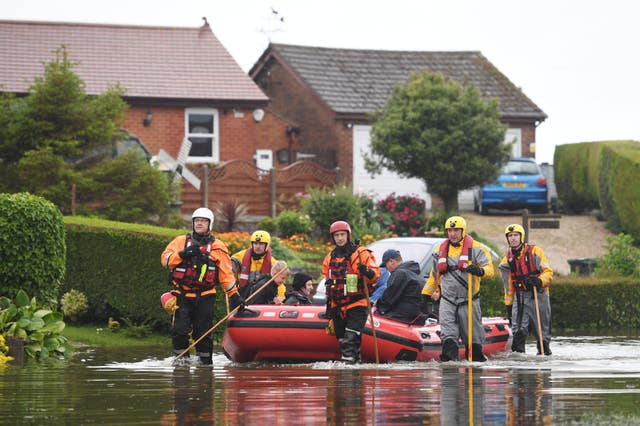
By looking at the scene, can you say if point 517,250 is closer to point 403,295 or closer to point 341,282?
point 403,295

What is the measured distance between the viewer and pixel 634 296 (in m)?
28.4

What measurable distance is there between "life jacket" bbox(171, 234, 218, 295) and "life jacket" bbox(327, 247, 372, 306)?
138cm

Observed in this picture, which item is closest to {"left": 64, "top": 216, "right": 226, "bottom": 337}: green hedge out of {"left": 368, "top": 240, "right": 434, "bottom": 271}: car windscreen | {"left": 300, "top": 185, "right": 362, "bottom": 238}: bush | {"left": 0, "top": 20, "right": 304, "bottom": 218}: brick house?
{"left": 368, "top": 240, "right": 434, "bottom": 271}: car windscreen

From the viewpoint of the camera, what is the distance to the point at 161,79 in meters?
44.2

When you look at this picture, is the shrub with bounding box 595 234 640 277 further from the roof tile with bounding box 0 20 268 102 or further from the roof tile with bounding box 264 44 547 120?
the roof tile with bounding box 264 44 547 120

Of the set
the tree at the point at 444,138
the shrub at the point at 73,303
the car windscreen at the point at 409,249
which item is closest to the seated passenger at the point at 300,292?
the car windscreen at the point at 409,249

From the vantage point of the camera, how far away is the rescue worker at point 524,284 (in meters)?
19.7

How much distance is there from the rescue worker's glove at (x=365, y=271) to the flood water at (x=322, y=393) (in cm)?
104

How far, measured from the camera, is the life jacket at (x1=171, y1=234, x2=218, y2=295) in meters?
16.9

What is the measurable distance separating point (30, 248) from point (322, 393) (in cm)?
728

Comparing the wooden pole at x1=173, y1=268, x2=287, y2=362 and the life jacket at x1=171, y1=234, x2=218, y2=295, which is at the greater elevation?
the life jacket at x1=171, y1=234, x2=218, y2=295

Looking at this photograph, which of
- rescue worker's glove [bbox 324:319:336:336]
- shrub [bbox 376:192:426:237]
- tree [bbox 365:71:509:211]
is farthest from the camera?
tree [bbox 365:71:509:211]

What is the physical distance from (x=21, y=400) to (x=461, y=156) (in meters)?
29.7

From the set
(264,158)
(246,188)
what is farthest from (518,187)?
(246,188)
